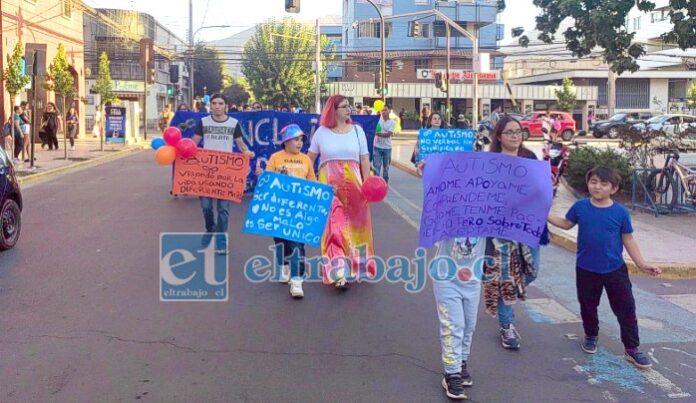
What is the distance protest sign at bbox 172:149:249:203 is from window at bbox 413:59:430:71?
56736mm

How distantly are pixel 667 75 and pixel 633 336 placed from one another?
200 feet

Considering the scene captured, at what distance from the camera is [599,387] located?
15.6 ft

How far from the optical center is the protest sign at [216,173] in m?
8.27

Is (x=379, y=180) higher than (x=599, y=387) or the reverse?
higher

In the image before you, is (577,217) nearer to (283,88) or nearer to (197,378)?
(197,378)

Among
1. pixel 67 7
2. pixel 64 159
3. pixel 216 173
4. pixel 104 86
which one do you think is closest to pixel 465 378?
pixel 216 173

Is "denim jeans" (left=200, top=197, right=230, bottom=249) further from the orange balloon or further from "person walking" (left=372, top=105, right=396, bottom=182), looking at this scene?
"person walking" (left=372, top=105, right=396, bottom=182)

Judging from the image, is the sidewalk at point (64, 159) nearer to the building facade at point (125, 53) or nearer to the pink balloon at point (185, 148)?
the pink balloon at point (185, 148)

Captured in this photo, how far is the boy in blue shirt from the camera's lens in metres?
5.15

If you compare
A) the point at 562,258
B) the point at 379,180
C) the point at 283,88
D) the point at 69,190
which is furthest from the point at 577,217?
the point at 283,88

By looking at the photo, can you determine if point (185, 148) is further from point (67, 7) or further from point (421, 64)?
point (421, 64)

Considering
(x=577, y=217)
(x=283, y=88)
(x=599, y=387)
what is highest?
(x=283, y=88)

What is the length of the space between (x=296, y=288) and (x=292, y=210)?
2.50ft

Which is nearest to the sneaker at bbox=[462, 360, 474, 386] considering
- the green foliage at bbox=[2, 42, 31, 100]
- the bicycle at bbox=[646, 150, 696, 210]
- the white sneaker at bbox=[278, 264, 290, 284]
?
the white sneaker at bbox=[278, 264, 290, 284]
